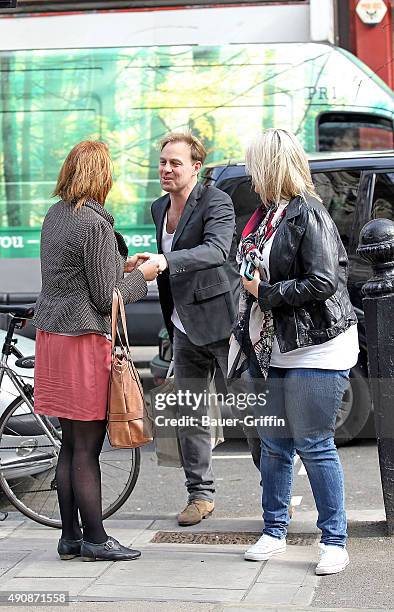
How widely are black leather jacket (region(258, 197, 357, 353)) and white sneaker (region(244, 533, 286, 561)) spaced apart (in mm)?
870

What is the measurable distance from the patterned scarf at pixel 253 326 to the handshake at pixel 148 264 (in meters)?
0.41

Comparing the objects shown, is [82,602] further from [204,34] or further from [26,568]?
[204,34]

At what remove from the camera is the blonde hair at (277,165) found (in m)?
4.84

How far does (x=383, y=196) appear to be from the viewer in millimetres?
7555

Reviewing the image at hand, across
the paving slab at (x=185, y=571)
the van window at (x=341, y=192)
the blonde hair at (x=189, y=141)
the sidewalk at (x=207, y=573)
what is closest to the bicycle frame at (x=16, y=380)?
the sidewalk at (x=207, y=573)

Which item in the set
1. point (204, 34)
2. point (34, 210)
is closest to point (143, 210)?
point (34, 210)

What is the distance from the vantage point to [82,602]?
14.8 ft

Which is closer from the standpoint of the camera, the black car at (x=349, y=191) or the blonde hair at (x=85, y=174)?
the blonde hair at (x=85, y=174)

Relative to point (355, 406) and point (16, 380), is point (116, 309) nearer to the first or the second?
point (16, 380)

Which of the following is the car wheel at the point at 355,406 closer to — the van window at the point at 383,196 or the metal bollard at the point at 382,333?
the van window at the point at 383,196

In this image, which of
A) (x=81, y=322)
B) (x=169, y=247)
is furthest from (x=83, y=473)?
(x=169, y=247)

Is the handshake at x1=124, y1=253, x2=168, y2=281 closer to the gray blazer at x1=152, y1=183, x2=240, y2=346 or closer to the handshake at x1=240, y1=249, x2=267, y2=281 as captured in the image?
the gray blazer at x1=152, y1=183, x2=240, y2=346

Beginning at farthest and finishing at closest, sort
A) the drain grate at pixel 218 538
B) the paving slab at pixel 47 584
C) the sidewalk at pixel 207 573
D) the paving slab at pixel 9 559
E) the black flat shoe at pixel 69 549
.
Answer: the drain grate at pixel 218 538 → the black flat shoe at pixel 69 549 → the paving slab at pixel 9 559 → the paving slab at pixel 47 584 → the sidewalk at pixel 207 573

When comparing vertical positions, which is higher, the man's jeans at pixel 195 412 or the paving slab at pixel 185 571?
the man's jeans at pixel 195 412
